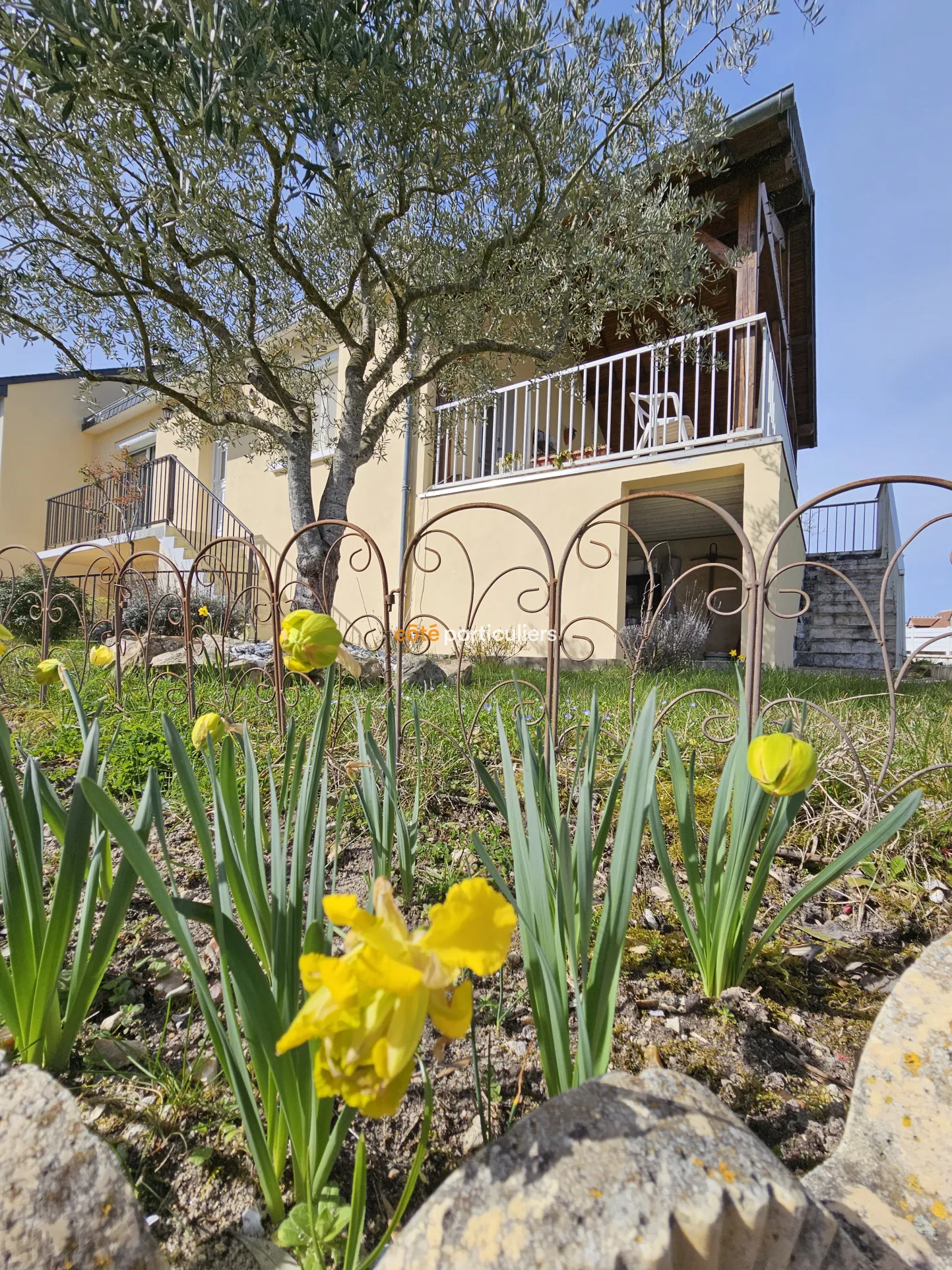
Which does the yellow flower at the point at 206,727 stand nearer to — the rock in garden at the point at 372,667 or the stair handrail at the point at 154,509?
the rock in garden at the point at 372,667

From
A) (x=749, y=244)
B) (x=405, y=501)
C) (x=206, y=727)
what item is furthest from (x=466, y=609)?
(x=206, y=727)

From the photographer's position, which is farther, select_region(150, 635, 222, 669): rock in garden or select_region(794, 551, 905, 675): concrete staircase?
select_region(794, 551, 905, 675): concrete staircase

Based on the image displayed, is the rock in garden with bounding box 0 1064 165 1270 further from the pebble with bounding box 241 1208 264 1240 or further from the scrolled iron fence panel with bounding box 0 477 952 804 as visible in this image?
the scrolled iron fence panel with bounding box 0 477 952 804

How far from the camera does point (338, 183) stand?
346 cm

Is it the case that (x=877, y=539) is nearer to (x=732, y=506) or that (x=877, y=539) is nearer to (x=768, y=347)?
(x=732, y=506)

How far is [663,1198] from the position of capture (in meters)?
0.50

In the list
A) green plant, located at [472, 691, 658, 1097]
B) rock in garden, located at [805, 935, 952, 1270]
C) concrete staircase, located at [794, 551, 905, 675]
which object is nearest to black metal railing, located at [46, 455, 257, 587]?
concrete staircase, located at [794, 551, 905, 675]

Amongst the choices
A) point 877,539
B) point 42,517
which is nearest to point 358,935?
point 877,539

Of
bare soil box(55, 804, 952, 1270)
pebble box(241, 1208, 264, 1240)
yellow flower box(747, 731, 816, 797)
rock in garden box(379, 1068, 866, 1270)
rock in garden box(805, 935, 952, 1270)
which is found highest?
yellow flower box(747, 731, 816, 797)

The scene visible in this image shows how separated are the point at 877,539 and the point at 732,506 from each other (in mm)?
4508

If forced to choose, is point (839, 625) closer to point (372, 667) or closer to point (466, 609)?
point (466, 609)

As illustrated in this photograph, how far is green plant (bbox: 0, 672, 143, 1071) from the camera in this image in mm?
846

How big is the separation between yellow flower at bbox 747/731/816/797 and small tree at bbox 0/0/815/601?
1981 millimetres

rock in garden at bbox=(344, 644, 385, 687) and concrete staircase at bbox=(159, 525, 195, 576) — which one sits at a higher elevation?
concrete staircase at bbox=(159, 525, 195, 576)
